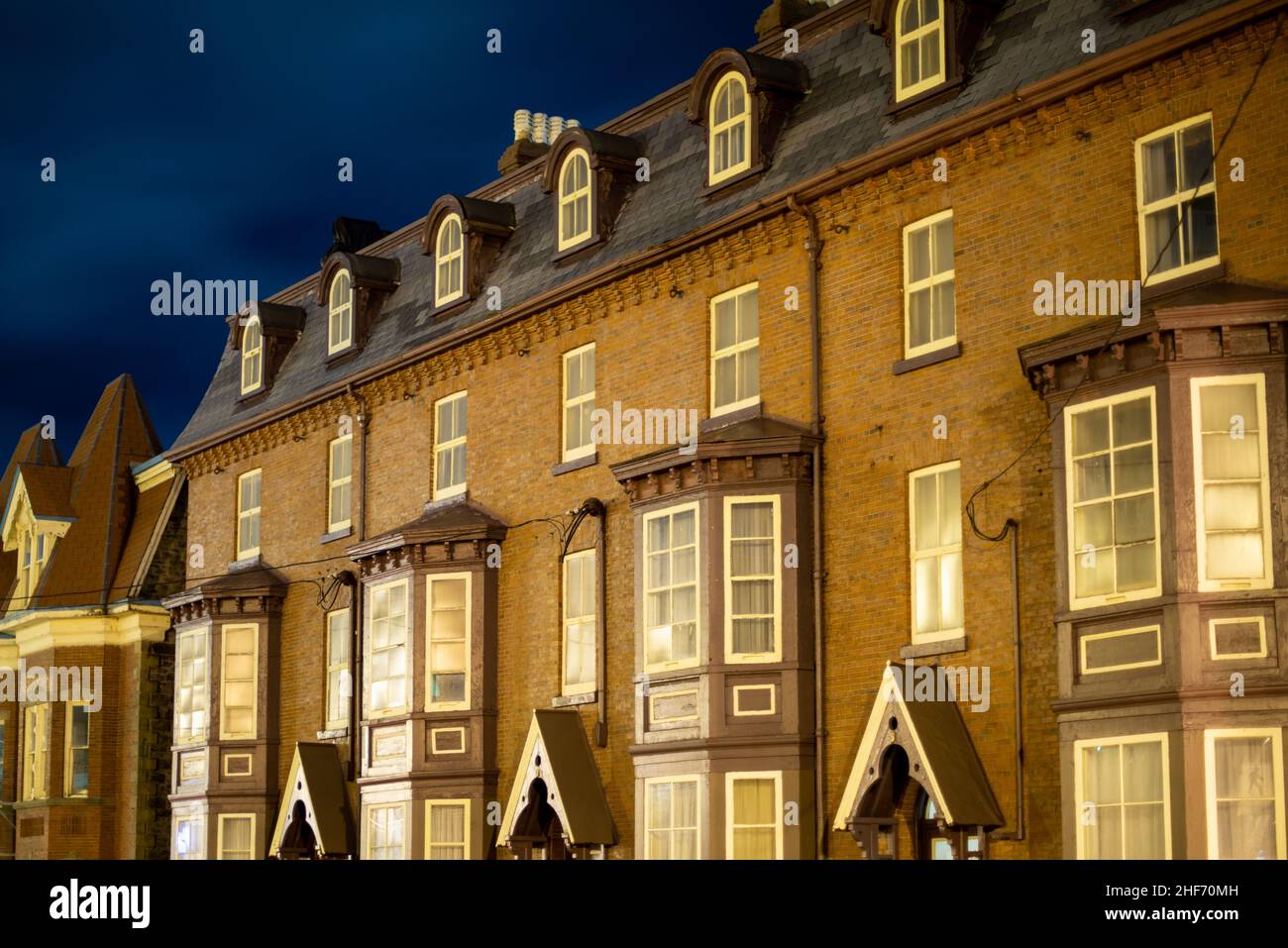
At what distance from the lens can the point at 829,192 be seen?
25.0 m

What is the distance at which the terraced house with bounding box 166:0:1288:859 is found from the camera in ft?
64.4

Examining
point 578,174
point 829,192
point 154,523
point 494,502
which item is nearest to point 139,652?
point 154,523

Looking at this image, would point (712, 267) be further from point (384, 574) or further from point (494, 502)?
point (384, 574)

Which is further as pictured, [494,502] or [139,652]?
[139,652]

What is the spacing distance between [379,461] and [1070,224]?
51.0 ft

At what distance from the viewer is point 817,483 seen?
80.7 feet

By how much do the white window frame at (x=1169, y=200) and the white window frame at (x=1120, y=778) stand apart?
477cm

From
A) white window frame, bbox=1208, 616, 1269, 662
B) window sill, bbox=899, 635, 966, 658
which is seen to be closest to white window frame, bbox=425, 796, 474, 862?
window sill, bbox=899, 635, 966, 658

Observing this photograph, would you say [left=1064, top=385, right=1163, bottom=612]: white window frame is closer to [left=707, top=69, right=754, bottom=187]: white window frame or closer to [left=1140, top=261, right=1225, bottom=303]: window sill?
[left=1140, top=261, right=1225, bottom=303]: window sill

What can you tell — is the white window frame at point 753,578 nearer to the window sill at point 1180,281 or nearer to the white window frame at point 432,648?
the window sill at point 1180,281

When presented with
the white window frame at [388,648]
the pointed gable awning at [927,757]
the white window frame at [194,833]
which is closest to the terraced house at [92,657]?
the white window frame at [194,833]

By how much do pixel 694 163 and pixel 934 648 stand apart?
366 inches

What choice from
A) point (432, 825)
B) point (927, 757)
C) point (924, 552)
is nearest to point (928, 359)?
point (924, 552)
